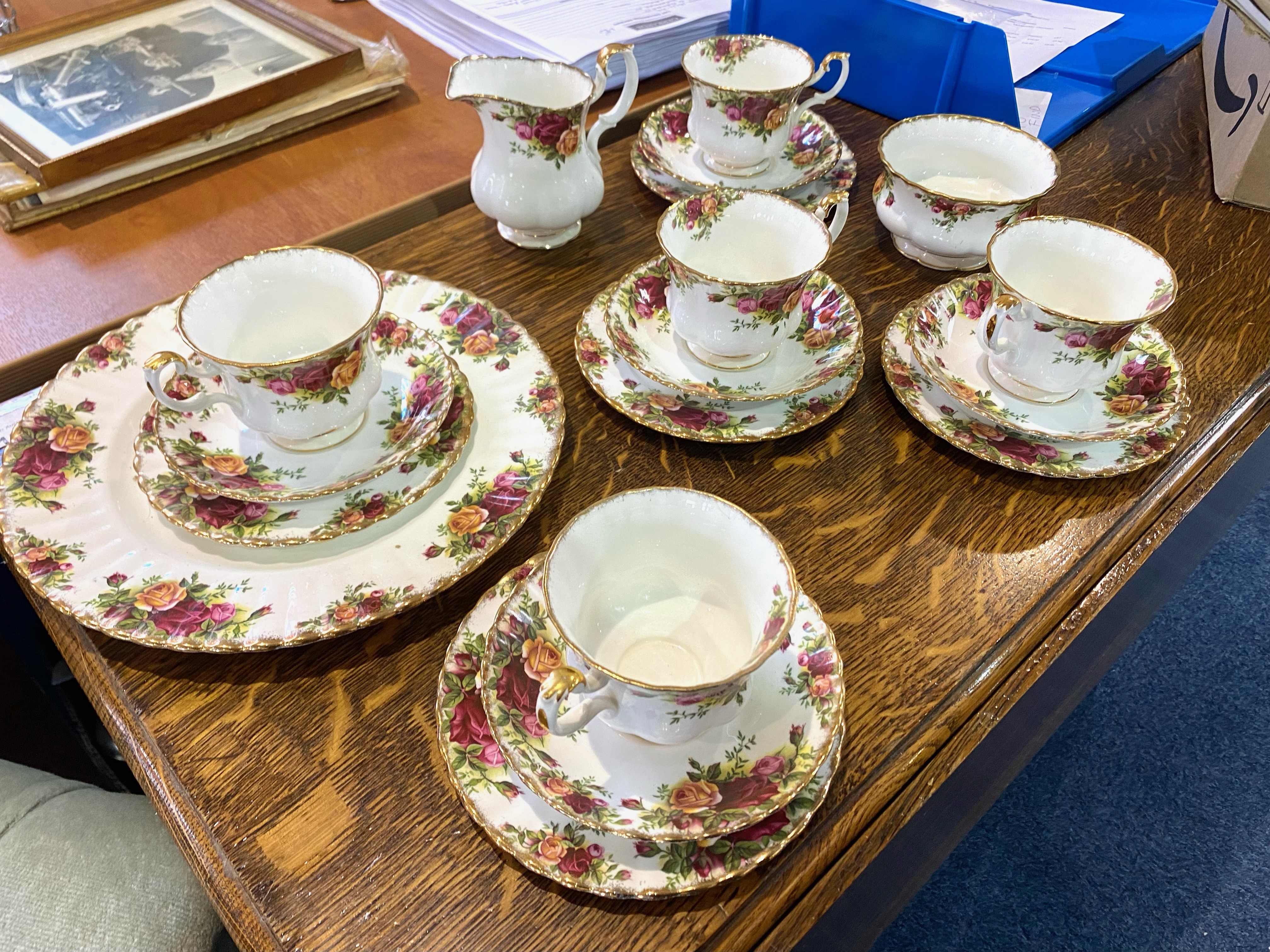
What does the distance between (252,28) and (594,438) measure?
0.88 m

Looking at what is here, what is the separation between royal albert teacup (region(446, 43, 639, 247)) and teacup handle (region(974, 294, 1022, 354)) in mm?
397

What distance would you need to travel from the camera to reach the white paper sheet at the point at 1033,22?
1160mm

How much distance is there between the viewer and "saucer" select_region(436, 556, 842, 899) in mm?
463

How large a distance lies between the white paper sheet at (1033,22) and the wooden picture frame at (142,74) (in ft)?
2.72

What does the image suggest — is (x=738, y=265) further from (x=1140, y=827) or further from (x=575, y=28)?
(x=1140, y=827)

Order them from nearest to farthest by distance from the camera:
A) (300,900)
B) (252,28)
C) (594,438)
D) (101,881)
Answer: (300,900) < (101,881) < (594,438) < (252,28)

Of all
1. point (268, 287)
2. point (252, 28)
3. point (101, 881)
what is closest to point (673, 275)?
point (268, 287)

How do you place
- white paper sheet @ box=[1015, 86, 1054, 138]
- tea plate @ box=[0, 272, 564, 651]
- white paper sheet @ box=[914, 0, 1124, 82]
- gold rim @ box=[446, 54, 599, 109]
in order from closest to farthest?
tea plate @ box=[0, 272, 564, 651] < gold rim @ box=[446, 54, 599, 109] < white paper sheet @ box=[1015, 86, 1054, 138] < white paper sheet @ box=[914, 0, 1124, 82]

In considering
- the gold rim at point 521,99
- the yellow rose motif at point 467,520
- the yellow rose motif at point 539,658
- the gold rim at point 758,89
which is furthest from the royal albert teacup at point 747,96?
the yellow rose motif at point 539,658

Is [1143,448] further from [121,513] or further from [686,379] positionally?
[121,513]

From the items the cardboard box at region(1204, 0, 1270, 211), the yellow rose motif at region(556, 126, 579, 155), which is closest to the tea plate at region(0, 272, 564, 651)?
the yellow rose motif at region(556, 126, 579, 155)

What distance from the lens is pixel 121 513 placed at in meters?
0.63

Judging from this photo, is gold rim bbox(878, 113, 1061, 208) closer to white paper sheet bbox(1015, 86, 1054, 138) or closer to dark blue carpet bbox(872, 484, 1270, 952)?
white paper sheet bbox(1015, 86, 1054, 138)

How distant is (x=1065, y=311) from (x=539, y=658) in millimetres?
560
